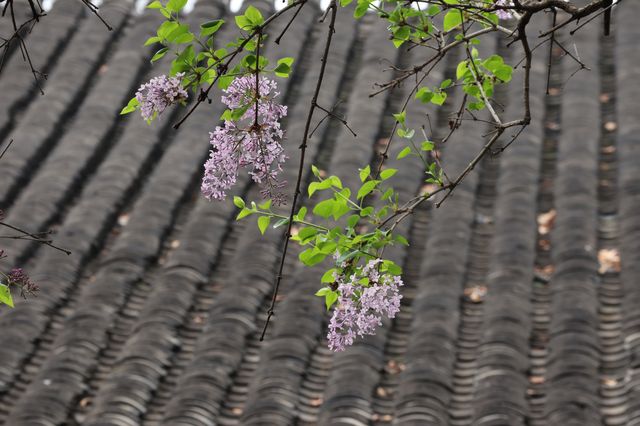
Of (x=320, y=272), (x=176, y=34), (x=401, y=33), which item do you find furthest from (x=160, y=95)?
(x=320, y=272)

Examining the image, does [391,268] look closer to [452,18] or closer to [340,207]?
[340,207]

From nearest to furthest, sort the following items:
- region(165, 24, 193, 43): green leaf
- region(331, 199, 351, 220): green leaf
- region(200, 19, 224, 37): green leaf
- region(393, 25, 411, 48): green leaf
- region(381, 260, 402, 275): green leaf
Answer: region(200, 19, 224, 37): green leaf, region(165, 24, 193, 43): green leaf, region(331, 199, 351, 220): green leaf, region(381, 260, 402, 275): green leaf, region(393, 25, 411, 48): green leaf

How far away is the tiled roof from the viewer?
424 cm

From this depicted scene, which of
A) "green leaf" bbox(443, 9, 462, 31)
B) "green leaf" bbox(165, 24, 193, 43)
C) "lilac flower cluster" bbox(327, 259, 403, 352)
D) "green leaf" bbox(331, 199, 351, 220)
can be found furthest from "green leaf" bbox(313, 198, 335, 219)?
"green leaf" bbox(443, 9, 462, 31)

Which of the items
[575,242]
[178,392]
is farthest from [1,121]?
[575,242]

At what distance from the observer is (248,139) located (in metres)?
2.92

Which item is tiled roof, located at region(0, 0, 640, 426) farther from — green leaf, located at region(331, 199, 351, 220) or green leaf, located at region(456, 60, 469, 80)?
green leaf, located at region(331, 199, 351, 220)

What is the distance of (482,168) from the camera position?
5676mm

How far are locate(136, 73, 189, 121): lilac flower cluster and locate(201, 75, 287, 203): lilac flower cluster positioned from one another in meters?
0.12

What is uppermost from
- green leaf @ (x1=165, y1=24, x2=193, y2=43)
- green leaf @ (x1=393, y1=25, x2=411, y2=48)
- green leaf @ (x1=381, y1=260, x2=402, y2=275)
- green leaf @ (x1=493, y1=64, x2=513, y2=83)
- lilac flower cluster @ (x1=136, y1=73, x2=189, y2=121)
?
green leaf @ (x1=493, y1=64, x2=513, y2=83)

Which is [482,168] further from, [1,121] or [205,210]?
[1,121]

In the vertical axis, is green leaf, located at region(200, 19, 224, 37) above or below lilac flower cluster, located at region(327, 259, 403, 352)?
above

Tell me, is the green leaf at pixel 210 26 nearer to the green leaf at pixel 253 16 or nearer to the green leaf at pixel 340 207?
the green leaf at pixel 253 16

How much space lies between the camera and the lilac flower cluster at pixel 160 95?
2822mm
